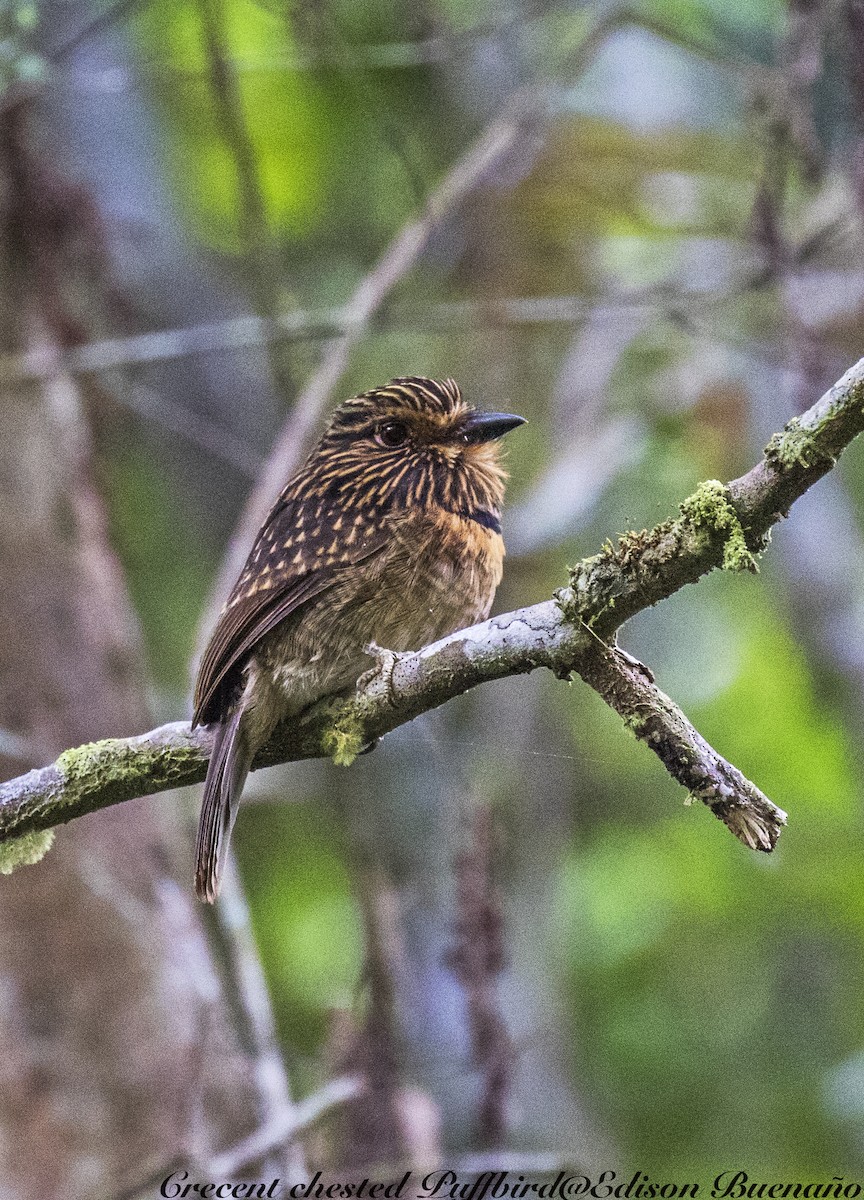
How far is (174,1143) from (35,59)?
308cm

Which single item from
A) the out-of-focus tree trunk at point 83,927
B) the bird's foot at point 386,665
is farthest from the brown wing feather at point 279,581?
the out-of-focus tree trunk at point 83,927

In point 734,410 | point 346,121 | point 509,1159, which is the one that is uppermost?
point 346,121

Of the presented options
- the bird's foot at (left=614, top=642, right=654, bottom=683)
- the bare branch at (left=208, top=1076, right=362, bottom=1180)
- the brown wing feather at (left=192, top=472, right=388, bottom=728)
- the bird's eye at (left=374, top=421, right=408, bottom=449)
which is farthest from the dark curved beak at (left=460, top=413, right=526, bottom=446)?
the bare branch at (left=208, top=1076, right=362, bottom=1180)

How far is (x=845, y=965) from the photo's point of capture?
539 cm

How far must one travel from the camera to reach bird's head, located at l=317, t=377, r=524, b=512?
317 centimetres

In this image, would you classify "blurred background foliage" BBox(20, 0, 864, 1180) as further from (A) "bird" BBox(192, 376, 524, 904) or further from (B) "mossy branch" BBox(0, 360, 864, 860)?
(B) "mossy branch" BBox(0, 360, 864, 860)

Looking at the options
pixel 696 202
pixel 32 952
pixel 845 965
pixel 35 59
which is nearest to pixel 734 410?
pixel 696 202

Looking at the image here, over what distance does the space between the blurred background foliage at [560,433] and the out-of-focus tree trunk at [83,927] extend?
481 mm

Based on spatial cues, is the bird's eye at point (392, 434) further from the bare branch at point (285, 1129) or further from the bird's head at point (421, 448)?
the bare branch at point (285, 1129)

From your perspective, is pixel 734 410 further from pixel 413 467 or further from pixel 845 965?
pixel 413 467

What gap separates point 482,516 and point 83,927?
6.23 feet

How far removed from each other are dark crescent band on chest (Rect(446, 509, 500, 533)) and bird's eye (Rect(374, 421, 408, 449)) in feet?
0.89

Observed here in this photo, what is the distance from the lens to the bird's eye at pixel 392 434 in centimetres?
333

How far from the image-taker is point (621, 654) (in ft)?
7.14
